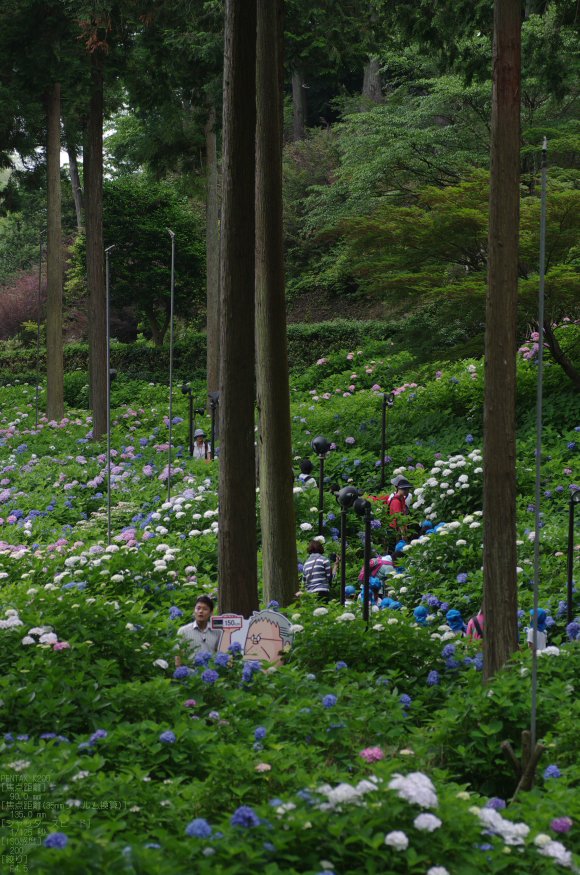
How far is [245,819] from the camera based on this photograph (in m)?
2.30

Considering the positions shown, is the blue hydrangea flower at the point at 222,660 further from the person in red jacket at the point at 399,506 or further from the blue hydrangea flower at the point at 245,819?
the person in red jacket at the point at 399,506

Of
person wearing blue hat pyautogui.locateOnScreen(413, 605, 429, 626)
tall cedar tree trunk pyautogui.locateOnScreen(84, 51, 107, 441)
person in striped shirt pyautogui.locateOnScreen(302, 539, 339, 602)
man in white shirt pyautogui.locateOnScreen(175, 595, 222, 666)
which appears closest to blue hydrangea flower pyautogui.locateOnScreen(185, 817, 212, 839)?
man in white shirt pyautogui.locateOnScreen(175, 595, 222, 666)

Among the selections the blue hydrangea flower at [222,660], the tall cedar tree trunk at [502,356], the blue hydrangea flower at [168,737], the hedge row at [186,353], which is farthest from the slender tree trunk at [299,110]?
the blue hydrangea flower at [168,737]

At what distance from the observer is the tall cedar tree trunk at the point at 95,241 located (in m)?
14.6

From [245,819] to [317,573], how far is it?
415 cm

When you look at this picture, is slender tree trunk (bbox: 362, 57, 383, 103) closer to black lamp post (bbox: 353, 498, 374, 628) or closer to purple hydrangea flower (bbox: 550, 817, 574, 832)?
black lamp post (bbox: 353, 498, 374, 628)

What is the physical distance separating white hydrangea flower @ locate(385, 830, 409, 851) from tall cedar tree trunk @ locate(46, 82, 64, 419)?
44.8ft

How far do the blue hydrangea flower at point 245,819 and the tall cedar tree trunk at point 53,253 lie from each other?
44.0 ft

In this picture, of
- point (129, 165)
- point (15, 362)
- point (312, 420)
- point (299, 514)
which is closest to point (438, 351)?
point (312, 420)

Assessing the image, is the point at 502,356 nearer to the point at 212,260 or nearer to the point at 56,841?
the point at 56,841

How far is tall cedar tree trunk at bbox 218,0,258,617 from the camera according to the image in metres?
5.42

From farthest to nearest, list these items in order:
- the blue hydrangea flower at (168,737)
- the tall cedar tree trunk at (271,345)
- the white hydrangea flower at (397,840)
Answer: the tall cedar tree trunk at (271,345) < the blue hydrangea flower at (168,737) < the white hydrangea flower at (397,840)

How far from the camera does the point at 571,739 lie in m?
3.38

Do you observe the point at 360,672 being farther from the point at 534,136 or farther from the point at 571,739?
the point at 534,136
